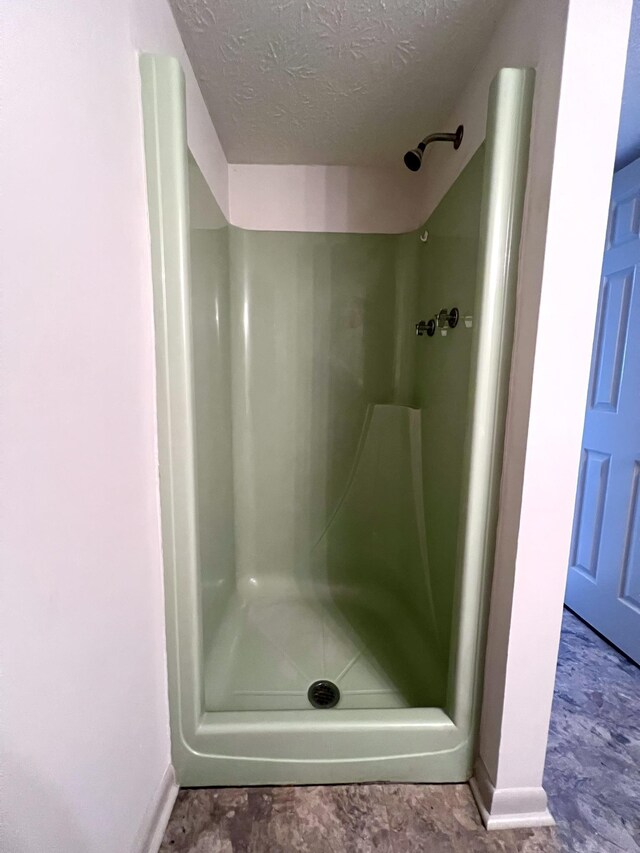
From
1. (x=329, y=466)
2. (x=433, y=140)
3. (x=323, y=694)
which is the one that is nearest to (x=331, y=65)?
(x=433, y=140)

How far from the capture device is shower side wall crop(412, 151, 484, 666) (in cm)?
112

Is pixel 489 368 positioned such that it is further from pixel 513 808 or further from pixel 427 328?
pixel 513 808

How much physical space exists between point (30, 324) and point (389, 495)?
1.53m

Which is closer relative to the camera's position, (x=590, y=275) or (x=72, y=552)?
(x=72, y=552)

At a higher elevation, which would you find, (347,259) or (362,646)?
(347,259)

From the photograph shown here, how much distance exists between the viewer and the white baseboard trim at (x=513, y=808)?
99cm

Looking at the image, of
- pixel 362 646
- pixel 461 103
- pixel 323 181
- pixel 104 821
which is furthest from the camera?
pixel 323 181

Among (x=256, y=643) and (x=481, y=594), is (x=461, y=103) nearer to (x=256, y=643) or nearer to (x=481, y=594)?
(x=481, y=594)

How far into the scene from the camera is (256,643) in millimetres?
1538

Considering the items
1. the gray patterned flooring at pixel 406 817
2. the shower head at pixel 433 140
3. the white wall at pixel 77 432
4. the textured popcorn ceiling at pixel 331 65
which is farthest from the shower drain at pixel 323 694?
the textured popcorn ceiling at pixel 331 65

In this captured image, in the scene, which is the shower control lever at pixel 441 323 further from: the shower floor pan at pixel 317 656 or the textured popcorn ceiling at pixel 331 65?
the shower floor pan at pixel 317 656

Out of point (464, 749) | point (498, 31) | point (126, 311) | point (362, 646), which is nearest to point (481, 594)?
point (464, 749)

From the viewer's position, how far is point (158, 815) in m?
0.95

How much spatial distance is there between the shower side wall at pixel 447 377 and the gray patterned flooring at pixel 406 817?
36 centimetres
